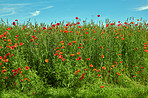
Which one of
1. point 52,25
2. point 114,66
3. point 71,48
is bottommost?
point 114,66

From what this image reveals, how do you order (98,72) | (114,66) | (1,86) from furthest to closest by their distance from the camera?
(114,66) < (98,72) < (1,86)

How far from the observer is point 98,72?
5004 mm

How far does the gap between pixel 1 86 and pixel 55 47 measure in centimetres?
175

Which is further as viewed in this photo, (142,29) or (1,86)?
(142,29)

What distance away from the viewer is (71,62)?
15.4ft

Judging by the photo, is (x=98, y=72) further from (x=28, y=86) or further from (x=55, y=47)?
(x=28, y=86)

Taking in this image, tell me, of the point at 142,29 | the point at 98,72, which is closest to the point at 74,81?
the point at 98,72

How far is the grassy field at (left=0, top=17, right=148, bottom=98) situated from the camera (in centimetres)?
439

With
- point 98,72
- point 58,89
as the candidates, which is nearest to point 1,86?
point 58,89

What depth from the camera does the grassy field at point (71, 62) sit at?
4.39 metres

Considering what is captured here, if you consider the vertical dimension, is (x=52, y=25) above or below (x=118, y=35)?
above

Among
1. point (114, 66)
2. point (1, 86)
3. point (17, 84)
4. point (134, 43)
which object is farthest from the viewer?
point (134, 43)

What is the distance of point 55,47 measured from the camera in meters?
4.73

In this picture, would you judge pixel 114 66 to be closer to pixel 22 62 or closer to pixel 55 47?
pixel 55 47
